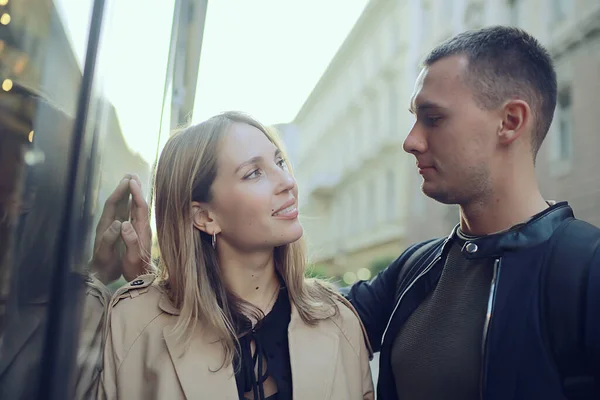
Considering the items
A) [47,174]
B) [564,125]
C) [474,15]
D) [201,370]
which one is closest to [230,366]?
[201,370]

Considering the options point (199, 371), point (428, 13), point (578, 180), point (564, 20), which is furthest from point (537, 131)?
point (428, 13)

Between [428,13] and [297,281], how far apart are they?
11284 mm

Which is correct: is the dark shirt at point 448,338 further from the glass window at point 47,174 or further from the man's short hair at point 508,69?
the glass window at point 47,174

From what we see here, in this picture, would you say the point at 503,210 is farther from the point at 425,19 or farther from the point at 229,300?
the point at 425,19

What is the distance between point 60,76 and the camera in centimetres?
87

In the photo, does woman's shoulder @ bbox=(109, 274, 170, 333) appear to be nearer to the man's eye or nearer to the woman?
the woman

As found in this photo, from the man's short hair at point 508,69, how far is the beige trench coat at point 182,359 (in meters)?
0.81

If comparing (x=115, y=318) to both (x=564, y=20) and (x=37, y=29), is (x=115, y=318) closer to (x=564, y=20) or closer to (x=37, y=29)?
(x=37, y=29)

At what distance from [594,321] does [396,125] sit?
44.0ft

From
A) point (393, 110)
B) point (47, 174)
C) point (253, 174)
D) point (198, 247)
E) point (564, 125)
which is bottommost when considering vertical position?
point (198, 247)

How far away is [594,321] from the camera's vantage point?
3.92ft

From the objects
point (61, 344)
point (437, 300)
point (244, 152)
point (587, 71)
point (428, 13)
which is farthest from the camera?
point (428, 13)

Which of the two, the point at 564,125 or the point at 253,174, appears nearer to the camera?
the point at 253,174

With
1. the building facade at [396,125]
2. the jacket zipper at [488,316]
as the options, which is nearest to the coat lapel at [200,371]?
the jacket zipper at [488,316]
